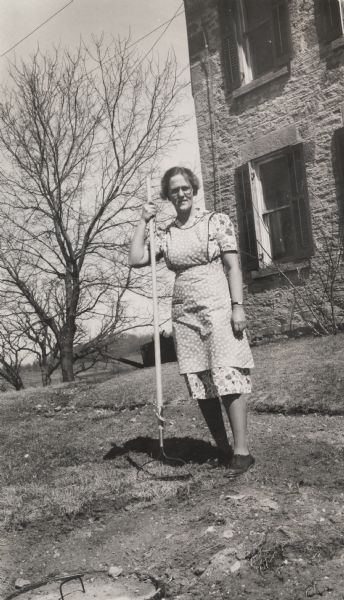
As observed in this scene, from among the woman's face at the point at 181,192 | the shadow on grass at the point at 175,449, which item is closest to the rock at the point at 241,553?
the shadow on grass at the point at 175,449

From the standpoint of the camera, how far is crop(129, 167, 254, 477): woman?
3.60 m

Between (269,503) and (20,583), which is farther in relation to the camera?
(269,503)

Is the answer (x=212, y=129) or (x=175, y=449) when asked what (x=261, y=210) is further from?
(x=175, y=449)

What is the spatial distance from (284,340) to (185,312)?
575 cm

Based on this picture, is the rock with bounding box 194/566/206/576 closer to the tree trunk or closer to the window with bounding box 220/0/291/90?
the window with bounding box 220/0/291/90

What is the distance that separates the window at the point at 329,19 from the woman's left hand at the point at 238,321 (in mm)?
6378

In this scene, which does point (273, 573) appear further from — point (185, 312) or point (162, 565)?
point (185, 312)

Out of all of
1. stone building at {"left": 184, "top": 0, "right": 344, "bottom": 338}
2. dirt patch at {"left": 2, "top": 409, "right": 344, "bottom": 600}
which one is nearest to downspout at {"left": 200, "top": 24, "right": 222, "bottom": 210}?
stone building at {"left": 184, "top": 0, "right": 344, "bottom": 338}

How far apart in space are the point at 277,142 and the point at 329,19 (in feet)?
5.85

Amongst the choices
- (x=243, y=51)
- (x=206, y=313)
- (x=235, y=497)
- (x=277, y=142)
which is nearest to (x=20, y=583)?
(x=235, y=497)

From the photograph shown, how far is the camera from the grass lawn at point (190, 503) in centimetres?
254

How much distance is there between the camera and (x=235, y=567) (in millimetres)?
2521

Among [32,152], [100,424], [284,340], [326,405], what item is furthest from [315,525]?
[32,152]

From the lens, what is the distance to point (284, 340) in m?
9.25
